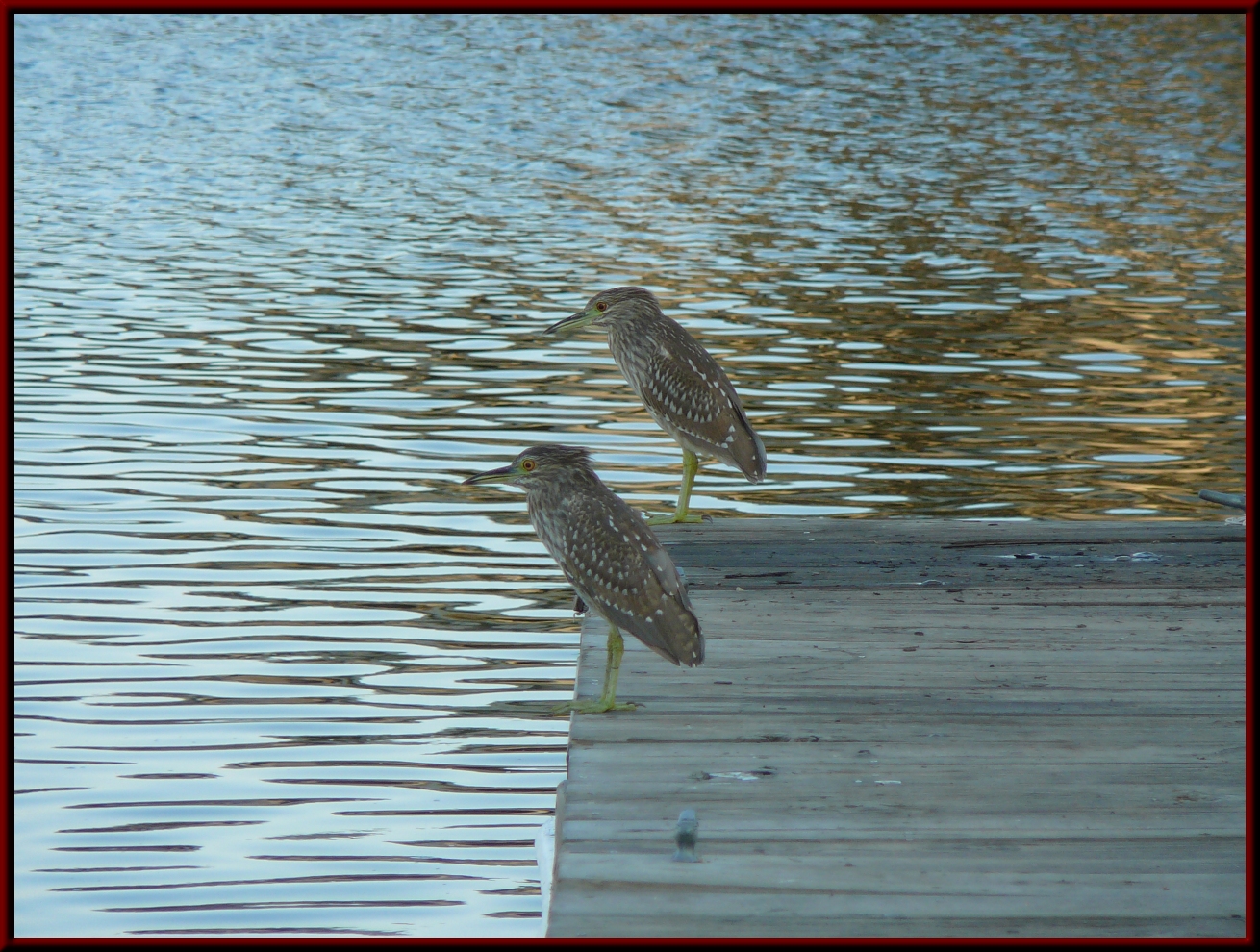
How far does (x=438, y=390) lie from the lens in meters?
13.2

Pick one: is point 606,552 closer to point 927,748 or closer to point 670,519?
point 927,748

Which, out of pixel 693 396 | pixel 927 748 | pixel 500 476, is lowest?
pixel 927 748

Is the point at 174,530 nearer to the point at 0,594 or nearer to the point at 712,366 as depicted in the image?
the point at 712,366

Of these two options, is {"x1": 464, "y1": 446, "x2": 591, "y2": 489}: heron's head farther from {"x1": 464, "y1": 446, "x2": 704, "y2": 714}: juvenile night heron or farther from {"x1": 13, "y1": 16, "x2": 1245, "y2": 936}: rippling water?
{"x1": 13, "y1": 16, "x2": 1245, "y2": 936}: rippling water

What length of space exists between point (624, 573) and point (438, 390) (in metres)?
7.49

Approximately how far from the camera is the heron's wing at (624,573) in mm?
5852

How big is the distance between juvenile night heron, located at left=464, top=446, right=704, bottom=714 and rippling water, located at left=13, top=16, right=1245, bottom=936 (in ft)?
3.35

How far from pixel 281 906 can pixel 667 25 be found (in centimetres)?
3936

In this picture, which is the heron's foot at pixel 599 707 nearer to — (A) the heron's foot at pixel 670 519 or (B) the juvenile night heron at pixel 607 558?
(B) the juvenile night heron at pixel 607 558

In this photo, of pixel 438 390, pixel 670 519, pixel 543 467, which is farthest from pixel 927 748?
pixel 438 390

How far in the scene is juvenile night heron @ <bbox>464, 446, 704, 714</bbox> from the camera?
5.86 metres

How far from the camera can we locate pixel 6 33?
167 inches

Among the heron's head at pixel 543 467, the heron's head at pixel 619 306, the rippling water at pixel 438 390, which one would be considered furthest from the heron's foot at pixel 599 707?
the heron's head at pixel 619 306

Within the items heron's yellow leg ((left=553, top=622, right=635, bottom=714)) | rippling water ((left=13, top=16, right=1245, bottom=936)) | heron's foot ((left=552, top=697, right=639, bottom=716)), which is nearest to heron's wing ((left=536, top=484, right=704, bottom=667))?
heron's yellow leg ((left=553, top=622, right=635, bottom=714))
